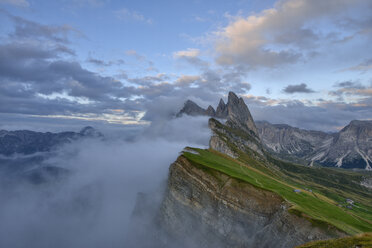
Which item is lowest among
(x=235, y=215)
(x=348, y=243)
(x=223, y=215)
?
(x=223, y=215)

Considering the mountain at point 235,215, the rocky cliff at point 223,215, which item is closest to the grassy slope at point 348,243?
the mountain at point 235,215

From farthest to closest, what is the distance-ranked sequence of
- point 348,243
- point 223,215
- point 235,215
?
point 223,215 → point 235,215 → point 348,243

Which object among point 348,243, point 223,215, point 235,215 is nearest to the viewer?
point 348,243

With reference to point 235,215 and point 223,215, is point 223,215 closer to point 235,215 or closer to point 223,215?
point 223,215

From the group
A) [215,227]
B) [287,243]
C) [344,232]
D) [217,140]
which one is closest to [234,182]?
[215,227]

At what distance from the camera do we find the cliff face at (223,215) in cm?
4478

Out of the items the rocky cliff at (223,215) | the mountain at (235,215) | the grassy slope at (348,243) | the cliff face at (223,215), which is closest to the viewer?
the grassy slope at (348,243)

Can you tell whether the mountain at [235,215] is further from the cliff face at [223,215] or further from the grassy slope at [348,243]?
the grassy slope at [348,243]

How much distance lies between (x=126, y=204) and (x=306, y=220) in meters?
163

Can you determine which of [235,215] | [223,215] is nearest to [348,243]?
[235,215]

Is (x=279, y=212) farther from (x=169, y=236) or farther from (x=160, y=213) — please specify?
(x=160, y=213)

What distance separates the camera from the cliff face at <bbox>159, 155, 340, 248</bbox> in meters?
44.8

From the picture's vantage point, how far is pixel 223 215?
56719 mm

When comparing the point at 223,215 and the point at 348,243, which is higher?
the point at 348,243
